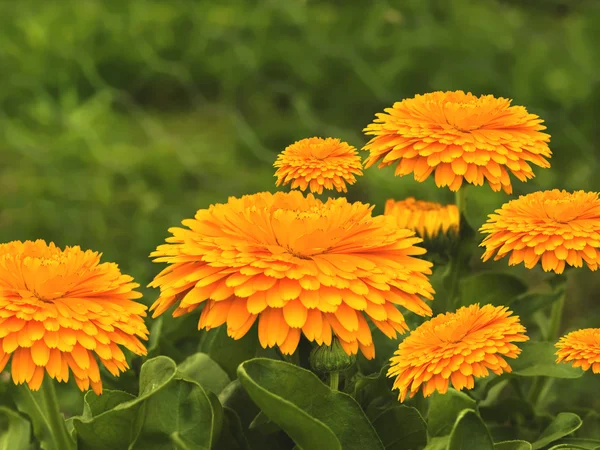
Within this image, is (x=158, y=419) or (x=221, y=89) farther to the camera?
(x=221, y=89)

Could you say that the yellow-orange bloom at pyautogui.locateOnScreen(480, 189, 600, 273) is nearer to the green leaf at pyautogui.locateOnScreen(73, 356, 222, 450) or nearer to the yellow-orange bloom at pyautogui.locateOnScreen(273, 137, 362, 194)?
the yellow-orange bloom at pyautogui.locateOnScreen(273, 137, 362, 194)

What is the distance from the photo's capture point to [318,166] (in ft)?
2.15

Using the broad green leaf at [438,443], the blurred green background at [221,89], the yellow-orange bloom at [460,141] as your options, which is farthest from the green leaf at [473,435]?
the blurred green background at [221,89]

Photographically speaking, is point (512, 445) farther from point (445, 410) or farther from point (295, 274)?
point (295, 274)

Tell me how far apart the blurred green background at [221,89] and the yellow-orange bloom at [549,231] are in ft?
3.61

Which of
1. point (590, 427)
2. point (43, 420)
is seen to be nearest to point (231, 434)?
point (43, 420)

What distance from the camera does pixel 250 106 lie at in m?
2.33

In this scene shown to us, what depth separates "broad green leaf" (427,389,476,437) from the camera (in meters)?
0.65

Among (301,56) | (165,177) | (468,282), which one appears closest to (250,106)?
(301,56)

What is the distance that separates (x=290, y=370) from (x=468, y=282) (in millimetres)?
310

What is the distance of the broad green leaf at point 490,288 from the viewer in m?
0.89

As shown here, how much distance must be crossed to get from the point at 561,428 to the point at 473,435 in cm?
13

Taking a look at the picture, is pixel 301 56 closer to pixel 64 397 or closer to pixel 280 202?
pixel 64 397

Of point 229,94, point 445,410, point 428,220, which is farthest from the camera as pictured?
point 229,94
